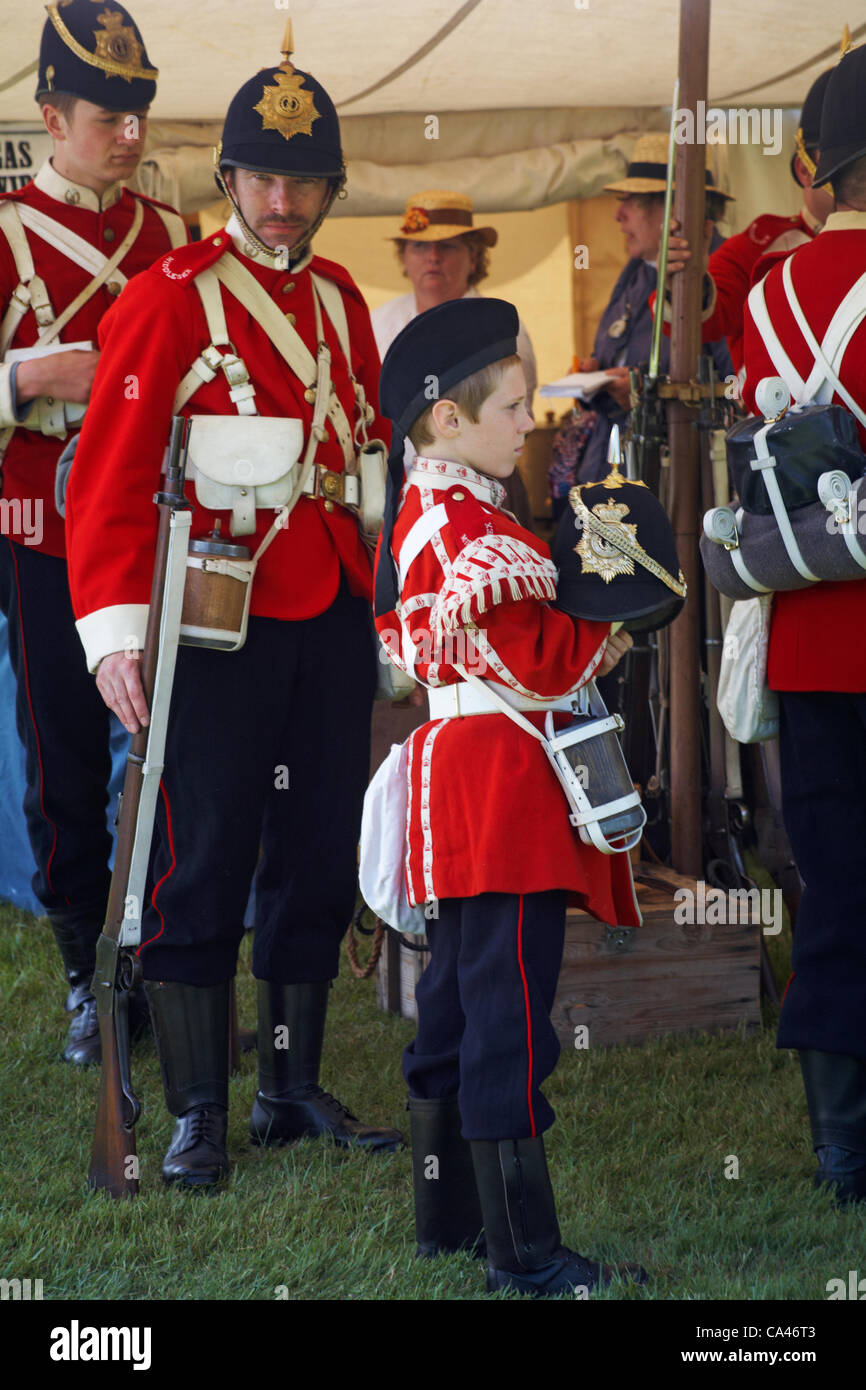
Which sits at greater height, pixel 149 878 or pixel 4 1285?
pixel 149 878

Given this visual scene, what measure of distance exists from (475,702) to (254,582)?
0.71 metres

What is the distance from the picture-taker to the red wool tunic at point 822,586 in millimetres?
2654

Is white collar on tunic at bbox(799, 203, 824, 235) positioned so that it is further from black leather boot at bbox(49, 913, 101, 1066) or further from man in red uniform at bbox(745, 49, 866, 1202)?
black leather boot at bbox(49, 913, 101, 1066)

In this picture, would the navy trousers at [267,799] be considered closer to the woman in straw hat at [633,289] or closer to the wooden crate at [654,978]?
the wooden crate at [654,978]

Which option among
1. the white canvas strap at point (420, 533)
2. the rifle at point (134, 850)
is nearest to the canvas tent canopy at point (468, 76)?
the rifle at point (134, 850)

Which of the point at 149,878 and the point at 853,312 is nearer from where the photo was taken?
the point at 853,312

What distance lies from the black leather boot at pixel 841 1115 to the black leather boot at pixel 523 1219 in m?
0.70

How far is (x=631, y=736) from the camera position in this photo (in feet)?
14.2

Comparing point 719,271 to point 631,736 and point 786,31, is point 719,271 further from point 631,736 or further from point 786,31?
point 786,31

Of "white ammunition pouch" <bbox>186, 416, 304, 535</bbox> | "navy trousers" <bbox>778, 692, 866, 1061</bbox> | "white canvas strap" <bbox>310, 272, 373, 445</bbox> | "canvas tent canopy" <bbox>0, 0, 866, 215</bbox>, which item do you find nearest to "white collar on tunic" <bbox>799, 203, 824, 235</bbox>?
"canvas tent canopy" <bbox>0, 0, 866, 215</bbox>

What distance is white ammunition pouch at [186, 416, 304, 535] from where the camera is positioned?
2768mm

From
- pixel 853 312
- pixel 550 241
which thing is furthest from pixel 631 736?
pixel 550 241

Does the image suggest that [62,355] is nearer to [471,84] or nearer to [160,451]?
[160,451]

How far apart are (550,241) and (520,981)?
5.59 meters
